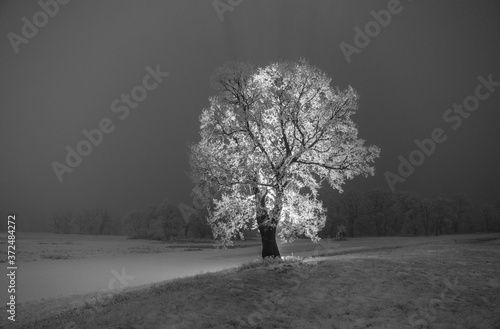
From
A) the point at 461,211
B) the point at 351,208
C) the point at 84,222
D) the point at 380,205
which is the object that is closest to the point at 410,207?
the point at 380,205

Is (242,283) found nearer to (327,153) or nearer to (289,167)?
(289,167)

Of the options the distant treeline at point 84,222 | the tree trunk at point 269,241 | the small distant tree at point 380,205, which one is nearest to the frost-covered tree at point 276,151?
the tree trunk at point 269,241

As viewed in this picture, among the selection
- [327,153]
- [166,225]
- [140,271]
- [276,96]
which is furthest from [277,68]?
[166,225]

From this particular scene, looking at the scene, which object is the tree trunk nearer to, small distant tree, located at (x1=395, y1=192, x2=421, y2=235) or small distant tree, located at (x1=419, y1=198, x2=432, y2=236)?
small distant tree, located at (x1=419, y1=198, x2=432, y2=236)

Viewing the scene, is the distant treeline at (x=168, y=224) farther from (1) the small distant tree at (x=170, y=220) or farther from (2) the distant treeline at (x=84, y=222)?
(2) the distant treeline at (x=84, y=222)

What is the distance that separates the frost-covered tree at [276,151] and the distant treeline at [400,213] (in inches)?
2899

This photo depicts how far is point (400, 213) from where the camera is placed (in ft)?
331

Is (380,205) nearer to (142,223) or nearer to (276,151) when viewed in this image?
(142,223)

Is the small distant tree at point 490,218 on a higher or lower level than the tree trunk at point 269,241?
lower

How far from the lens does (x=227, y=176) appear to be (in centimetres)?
2527

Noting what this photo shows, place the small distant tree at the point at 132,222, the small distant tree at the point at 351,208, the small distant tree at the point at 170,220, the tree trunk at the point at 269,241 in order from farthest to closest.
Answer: the small distant tree at the point at 132,222 → the small distant tree at the point at 351,208 → the small distant tree at the point at 170,220 → the tree trunk at the point at 269,241

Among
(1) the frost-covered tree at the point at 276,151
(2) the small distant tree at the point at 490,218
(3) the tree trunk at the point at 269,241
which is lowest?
(2) the small distant tree at the point at 490,218

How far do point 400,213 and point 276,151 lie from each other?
88.0 metres

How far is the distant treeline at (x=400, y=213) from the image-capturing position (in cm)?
9625
